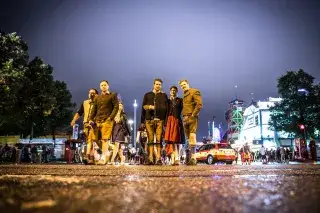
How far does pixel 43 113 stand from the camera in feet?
98.3

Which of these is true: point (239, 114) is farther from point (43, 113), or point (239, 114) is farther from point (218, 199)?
point (218, 199)

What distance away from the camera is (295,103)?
48281mm

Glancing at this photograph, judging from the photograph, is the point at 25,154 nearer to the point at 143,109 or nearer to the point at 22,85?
the point at 22,85

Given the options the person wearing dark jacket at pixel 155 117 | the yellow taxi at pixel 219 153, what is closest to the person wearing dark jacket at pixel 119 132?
the person wearing dark jacket at pixel 155 117

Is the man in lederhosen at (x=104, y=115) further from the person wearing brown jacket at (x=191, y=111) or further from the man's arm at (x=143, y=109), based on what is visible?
the person wearing brown jacket at (x=191, y=111)

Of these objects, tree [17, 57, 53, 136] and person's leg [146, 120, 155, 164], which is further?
tree [17, 57, 53, 136]

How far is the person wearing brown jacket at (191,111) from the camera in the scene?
8.23 meters

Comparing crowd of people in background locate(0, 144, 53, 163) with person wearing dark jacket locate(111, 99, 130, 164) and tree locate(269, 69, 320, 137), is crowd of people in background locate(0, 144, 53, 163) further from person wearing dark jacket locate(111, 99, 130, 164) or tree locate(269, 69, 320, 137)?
tree locate(269, 69, 320, 137)

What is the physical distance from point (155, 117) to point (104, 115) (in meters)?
1.34

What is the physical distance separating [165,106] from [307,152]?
23.2 meters

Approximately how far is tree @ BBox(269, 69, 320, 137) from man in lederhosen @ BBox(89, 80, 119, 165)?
44246 millimetres

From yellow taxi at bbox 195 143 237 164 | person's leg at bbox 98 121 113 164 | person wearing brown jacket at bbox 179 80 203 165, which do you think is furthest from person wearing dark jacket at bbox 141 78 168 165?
yellow taxi at bbox 195 143 237 164

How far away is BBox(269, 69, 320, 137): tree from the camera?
47656mm

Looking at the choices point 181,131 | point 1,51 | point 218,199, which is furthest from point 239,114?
point 218,199
